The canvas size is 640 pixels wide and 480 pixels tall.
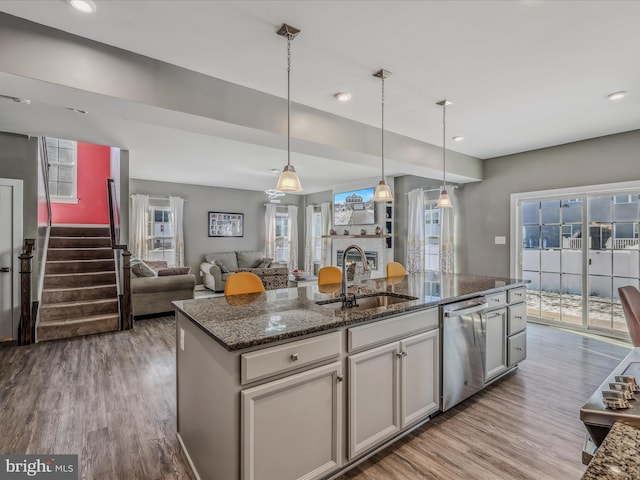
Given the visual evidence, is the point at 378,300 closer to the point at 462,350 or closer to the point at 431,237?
the point at 462,350

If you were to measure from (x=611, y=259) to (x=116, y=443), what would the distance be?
229 inches

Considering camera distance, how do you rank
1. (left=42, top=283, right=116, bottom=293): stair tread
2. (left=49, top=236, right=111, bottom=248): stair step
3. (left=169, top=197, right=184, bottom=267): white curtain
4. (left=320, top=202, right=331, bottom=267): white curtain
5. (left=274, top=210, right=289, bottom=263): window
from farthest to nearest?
(left=274, top=210, right=289, bottom=263): window < (left=320, top=202, right=331, bottom=267): white curtain < (left=169, top=197, right=184, bottom=267): white curtain < (left=49, top=236, right=111, bottom=248): stair step < (left=42, top=283, right=116, bottom=293): stair tread

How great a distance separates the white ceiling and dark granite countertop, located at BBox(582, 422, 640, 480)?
2128 millimetres

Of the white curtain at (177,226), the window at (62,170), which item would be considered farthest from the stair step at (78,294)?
the window at (62,170)

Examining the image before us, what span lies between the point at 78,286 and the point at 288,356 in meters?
5.08

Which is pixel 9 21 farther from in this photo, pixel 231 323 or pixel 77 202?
pixel 77 202

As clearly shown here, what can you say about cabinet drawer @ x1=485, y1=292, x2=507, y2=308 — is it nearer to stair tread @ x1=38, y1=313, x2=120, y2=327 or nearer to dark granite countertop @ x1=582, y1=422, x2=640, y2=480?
dark granite countertop @ x1=582, y1=422, x2=640, y2=480

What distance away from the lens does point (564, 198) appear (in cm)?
467

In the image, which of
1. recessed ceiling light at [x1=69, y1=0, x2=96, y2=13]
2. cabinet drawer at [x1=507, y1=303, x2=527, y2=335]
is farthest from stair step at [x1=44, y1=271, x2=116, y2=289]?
cabinet drawer at [x1=507, y1=303, x2=527, y2=335]

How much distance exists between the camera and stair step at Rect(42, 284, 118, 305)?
15.3 ft

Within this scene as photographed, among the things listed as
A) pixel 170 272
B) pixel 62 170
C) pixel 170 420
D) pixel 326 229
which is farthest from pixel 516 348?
pixel 62 170

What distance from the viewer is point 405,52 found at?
234 cm

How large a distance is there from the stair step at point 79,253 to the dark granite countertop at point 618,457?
22.0 ft

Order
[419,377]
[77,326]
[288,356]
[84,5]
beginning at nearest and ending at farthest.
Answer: [288,356] < [84,5] < [419,377] < [77,326]
